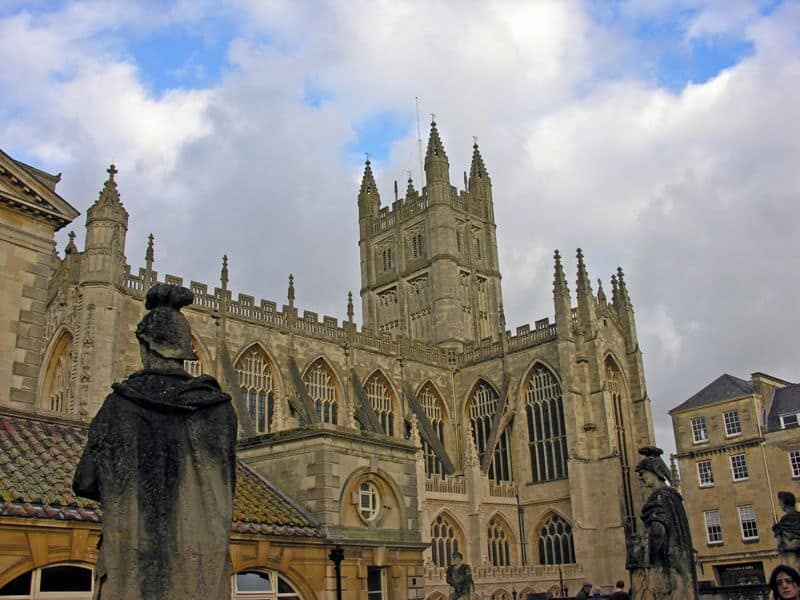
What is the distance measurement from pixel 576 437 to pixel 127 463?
39.9 m

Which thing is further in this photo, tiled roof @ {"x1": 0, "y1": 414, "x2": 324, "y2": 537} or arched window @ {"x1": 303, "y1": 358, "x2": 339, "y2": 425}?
A: arched window @ {"x1": 303, "y1": 358, "x2": 339, "y2": 425}

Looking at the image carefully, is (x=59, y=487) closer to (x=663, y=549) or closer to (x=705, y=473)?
(x=663, y=549)

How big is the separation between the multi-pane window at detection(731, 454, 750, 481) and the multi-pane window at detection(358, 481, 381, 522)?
28.2 meters

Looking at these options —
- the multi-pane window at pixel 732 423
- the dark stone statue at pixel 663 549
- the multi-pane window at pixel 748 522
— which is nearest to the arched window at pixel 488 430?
the multi-pane window at pixel 732 423

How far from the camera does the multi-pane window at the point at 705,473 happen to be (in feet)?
136

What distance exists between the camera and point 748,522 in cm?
3947

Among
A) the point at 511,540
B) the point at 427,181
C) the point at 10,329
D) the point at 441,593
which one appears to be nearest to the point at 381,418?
the point at 511,540

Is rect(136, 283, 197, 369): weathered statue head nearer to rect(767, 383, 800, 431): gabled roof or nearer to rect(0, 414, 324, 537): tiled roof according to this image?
rect(0, 414, 324, 537): tiled roof

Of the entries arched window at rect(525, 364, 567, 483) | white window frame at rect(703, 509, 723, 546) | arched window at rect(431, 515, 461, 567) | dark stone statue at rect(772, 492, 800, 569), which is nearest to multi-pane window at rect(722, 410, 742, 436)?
white window frame at rect(703, 509, 723, 546)

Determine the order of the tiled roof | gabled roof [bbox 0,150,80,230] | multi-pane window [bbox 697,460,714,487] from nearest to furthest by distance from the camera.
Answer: the tiled roof → gabled roof [bbox 0,150,80,230] → multi-pane window [bbox 697,460,714,487]

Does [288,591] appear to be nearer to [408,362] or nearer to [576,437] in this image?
[576,437]

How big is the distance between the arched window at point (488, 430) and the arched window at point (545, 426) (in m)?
1.62

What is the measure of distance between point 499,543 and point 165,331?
1568 inches

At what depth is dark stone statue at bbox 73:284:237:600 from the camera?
423 centimetres
